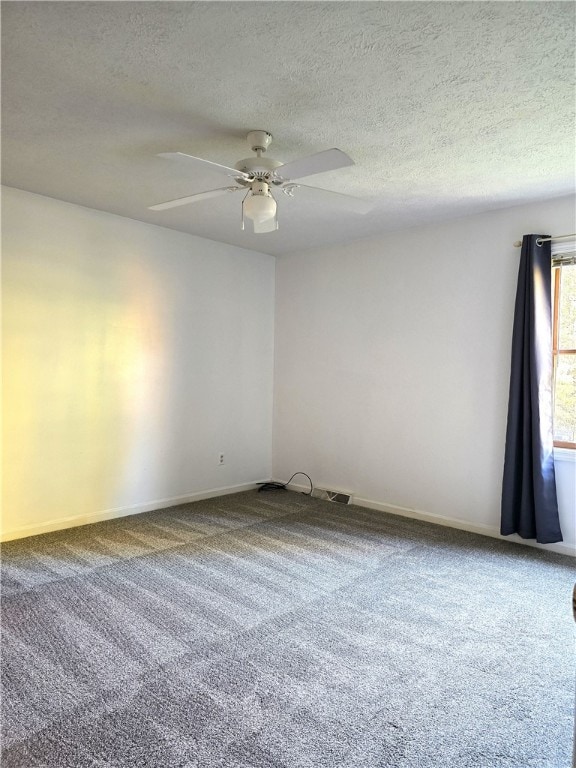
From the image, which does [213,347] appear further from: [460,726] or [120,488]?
[460,726]

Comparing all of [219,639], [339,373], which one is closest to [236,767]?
[219,639]

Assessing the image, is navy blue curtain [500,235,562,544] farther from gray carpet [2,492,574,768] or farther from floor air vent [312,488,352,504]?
floor air vent [312,488,352,504]

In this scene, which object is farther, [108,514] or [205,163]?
[108,514]

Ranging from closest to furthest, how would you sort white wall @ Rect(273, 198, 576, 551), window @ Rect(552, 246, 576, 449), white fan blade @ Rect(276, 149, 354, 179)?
white fan blade @ Rect(276, 149, 354, 179) < window @ Rect(552, 246, 576, 449) < white wall @ Rect(273, 198, 576, 551)

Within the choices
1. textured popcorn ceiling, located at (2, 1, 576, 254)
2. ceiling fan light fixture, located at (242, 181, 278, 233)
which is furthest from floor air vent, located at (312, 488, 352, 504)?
ceiling fan light fixture, located at (242, 181, 278, 233)

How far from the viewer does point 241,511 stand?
14.7 ft

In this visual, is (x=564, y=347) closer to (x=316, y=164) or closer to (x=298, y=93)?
(x=316, y=164)

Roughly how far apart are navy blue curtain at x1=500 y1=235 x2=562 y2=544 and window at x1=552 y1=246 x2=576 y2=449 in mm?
140

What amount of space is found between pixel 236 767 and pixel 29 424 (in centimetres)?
287

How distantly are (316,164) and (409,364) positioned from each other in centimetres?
245

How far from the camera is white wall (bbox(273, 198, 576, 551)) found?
12.8ft

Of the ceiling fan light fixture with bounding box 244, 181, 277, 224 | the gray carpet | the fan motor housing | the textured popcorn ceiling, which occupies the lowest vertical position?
the gray carpet

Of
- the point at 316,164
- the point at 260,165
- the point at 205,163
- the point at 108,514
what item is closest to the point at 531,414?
the point at 316,164

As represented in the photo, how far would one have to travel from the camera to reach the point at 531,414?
3.59 meters
